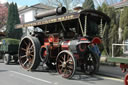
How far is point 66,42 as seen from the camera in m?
8.30

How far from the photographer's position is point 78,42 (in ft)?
25.1

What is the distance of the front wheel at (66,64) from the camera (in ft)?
23.9

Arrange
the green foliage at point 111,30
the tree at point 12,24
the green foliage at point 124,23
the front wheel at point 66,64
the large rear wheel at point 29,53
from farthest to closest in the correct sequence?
the tree at point 12,24, the green foliage at point 111,30, the green foliage at point 124,23, the large rear wheel at point 29,53, the front wheel at point 66,64

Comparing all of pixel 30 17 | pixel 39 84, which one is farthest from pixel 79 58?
pixel 30 17

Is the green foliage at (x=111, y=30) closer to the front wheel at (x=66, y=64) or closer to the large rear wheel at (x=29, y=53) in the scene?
the large rear wheel at (x=29, y=53)

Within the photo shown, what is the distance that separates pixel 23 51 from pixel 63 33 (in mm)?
2924

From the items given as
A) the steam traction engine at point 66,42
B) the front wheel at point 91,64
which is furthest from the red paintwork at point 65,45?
the front wheel at point 91,64

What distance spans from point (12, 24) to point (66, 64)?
905 inches

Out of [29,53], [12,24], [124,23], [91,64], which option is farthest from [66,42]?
[12,24]

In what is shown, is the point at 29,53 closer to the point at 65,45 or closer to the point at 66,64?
the point at 65,45

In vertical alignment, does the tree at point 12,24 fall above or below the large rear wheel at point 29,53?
above

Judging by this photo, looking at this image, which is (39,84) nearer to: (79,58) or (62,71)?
(62,71)

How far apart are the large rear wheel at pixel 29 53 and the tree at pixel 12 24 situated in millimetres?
18970

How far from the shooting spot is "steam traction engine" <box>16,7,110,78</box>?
7609 mm
